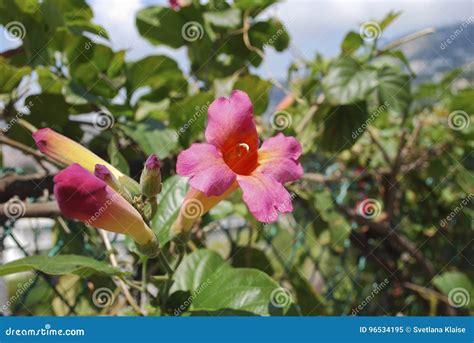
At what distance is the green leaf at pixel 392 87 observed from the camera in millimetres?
1587

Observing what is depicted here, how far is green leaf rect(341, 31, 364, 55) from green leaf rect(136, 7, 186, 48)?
0.54m

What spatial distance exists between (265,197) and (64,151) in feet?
1.30

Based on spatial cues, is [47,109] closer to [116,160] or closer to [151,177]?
[116,160]

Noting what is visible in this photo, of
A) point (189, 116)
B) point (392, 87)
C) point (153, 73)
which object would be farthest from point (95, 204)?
point (392, 87)

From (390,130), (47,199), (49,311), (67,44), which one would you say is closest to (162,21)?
(67,44)

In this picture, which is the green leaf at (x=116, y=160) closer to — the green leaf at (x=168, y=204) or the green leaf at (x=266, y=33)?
the green leaf at (x=168, y=204)

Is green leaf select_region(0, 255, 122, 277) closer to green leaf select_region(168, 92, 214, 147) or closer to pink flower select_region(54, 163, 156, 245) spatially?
pink flower select_region(54, 163, 156, 245)

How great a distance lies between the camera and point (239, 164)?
951 mm

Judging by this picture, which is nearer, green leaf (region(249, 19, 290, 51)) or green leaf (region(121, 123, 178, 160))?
green leaf (region(121, 123, 178, 160))

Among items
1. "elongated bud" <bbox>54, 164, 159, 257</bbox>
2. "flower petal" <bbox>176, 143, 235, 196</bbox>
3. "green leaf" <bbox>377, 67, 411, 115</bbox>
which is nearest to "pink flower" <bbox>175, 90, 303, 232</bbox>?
"flower petal" <bbox>176, 143, 235, 196</bbox>

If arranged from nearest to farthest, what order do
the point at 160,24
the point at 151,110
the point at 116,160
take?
1. the point at 116,160
2. the point at 151,110
3. the point at 160,24

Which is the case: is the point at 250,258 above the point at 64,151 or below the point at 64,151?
below

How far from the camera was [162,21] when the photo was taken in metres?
1.58

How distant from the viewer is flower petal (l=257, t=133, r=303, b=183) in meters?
0.88
